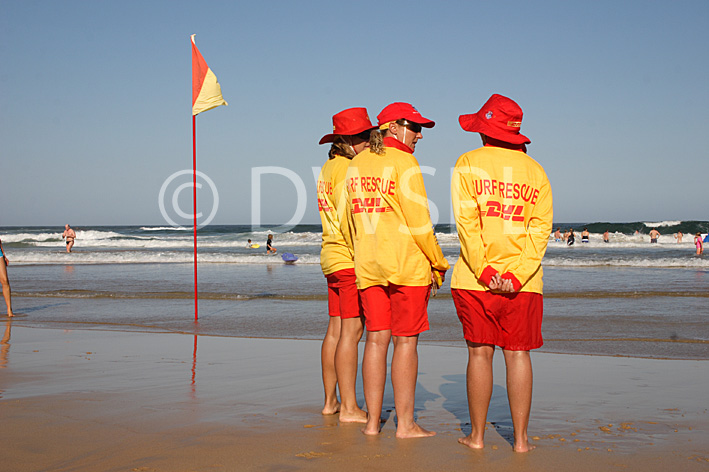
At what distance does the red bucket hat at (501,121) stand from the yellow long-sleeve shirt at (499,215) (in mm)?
85

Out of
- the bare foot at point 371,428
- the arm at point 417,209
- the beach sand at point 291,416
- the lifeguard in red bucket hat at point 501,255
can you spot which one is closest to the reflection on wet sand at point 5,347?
the beach sand at point 291,416

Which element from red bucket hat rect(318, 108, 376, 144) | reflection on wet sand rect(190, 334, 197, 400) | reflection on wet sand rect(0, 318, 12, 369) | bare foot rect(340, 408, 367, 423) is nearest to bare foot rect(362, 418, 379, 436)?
bare foot rect(340, 408, 367, 423)

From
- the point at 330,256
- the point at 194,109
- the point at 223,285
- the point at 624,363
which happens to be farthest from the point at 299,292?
the point at 330,256

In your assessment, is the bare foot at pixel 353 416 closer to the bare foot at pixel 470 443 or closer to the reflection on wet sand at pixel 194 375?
the bare foot at pixel 470 443

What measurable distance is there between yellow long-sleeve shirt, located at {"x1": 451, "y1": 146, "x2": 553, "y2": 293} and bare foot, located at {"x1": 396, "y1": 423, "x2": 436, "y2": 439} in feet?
3.03

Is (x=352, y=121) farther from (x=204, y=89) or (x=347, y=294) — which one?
(x=204, y=89)

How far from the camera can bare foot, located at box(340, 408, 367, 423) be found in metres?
4.17

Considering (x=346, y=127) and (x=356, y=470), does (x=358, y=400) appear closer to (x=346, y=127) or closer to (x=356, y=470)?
(x=356, y=470)

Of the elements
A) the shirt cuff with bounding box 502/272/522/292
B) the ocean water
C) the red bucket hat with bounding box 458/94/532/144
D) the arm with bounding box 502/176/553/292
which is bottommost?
the ocean water

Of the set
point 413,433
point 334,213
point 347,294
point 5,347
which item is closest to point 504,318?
point 413,433

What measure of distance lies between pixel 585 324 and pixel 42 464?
8107 millimetres

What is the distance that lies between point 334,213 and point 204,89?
19.4ft

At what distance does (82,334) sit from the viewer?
27.6ft

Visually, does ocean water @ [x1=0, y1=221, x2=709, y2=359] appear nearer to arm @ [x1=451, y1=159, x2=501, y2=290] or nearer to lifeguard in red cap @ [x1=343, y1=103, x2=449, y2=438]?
lifeguard in red cap @ [x1=343, y1=103, x2=449, y2=438]
